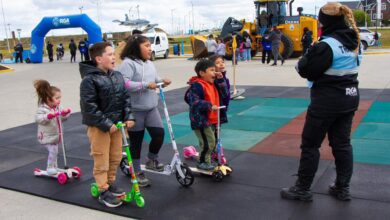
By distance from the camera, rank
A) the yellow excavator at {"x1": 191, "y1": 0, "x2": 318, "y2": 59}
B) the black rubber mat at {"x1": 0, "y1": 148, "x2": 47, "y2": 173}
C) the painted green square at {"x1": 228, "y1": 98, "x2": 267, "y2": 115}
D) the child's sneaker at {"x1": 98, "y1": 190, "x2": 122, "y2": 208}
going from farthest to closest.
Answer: the yellow excavator at {"x1": 191, "y1": 0, "x2": 318, "y2": 59} < the painted green square at {"x1": 228, "y1": 98, "x2": 267, "y2": 115} < the black rubber mat at {"x1": 0, "y1": 148, "x2": 47, "y2": 173} < the child's sneaker at {"x1": 98, "y1": 190, "x2": 122, "y2": 208}

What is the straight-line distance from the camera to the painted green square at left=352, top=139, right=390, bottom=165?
518cm

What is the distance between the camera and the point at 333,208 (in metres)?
3.82

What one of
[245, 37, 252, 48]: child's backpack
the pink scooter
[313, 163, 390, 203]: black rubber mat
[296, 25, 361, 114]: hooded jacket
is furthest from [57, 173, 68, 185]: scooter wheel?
[245, 37, 252, 48]: child's backpack

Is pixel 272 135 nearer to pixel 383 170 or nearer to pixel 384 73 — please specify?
pixel 383 170

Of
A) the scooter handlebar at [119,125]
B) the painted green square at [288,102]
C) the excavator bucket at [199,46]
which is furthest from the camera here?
the excavator bucket at [199,46]

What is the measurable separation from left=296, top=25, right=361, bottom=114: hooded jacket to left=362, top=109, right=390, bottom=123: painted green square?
13.0ft

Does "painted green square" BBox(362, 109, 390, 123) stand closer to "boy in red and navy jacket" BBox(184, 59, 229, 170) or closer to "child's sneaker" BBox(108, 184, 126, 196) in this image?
"boy in red and navy jacket" BBox(184, 59, 229, 170)

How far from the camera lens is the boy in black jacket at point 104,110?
385cm

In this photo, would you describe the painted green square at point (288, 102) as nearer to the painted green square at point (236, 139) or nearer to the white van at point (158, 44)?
the painted green square at point (236, 139)

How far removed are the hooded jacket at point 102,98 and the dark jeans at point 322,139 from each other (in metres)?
1.77

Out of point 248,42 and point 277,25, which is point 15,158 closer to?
point 248,42

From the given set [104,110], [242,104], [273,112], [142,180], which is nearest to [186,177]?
[142,180]

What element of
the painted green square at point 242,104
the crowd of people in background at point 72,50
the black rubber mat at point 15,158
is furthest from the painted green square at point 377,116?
the crowd of people in background at point 72,50

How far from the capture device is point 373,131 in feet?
21.5
